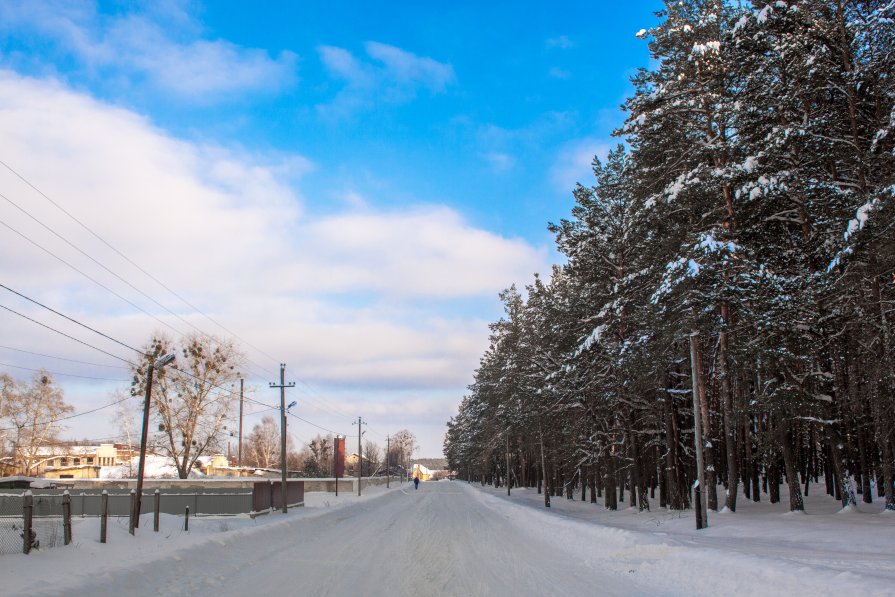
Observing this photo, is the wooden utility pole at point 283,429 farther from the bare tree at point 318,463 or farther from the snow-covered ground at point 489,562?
the bare tree at point 318,463

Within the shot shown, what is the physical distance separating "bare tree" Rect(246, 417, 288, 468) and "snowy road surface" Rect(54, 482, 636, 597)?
352 ft

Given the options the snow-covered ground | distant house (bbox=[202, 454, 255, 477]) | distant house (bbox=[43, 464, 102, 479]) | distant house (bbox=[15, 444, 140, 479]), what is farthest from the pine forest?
distant house (bbox=[43, 464, 102, 479])

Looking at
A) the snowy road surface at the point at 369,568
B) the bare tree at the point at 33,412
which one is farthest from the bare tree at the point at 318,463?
the snowy road surface at the point at 369,568

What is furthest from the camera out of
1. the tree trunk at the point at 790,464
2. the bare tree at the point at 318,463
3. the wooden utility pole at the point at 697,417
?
the bare tree at the point at 318,463

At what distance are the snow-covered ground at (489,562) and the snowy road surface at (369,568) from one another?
35 millimetres

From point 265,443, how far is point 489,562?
120m

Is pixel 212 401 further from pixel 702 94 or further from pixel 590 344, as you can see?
pixel 702 94

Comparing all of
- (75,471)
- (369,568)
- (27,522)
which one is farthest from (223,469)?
(369,568)

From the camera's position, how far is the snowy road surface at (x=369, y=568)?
10750mm

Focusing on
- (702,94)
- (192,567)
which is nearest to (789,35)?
(702,94)

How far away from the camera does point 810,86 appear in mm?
17375

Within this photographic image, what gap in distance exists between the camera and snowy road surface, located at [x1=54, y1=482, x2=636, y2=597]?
1075 centimetres

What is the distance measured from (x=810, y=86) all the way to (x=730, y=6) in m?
5.57

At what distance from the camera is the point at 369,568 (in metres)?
13.6
